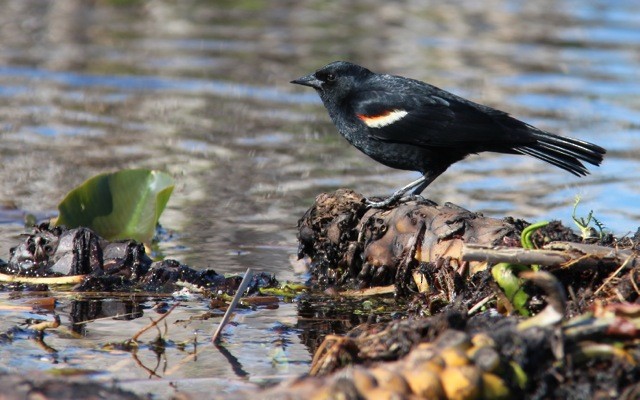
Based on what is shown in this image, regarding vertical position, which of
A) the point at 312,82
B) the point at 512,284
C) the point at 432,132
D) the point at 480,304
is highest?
the point at 312,82

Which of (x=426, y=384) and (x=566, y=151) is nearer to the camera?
(x=426, y=384)

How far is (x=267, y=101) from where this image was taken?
33.1 ft

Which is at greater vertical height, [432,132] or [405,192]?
[432,132]

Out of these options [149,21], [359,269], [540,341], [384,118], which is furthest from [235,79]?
[540,341]

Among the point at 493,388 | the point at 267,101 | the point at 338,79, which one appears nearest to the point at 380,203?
the point at 338,79

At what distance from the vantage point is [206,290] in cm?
448

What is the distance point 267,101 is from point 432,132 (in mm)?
4510

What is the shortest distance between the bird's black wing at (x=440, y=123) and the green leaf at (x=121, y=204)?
1.25m

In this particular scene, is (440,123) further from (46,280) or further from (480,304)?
(46,280)

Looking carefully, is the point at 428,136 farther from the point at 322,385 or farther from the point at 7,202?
the point at 322,385

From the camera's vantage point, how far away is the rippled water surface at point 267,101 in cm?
648

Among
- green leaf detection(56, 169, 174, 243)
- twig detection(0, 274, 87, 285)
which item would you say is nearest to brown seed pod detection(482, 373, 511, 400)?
twig detection(0, 274, 87, 285)

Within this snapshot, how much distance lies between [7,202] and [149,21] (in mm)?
8844

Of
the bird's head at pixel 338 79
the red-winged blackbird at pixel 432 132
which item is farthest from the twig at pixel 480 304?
the bird's head at pixel 338 79
